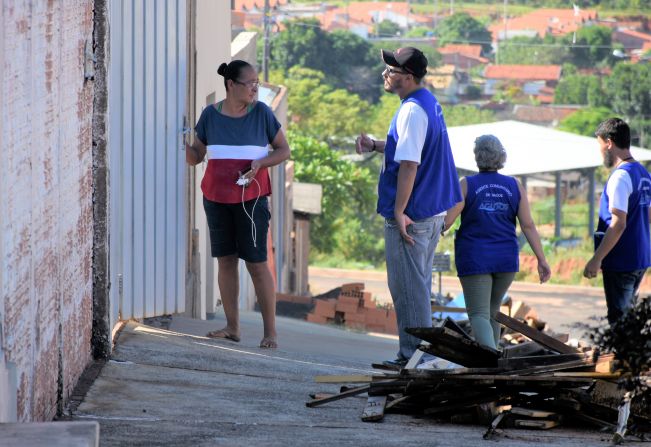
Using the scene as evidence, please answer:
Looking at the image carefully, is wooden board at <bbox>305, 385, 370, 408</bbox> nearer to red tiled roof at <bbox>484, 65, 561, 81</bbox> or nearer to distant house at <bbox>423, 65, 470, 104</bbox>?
distant house at <bbox>423, 65, 470, 104</bbox>

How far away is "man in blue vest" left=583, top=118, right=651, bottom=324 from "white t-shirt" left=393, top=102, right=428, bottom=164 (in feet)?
5.26

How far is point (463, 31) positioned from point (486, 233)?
71782mm

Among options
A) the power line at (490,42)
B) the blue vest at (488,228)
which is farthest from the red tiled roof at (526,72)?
the blue vest at (488,228)

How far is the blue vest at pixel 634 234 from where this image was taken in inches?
302

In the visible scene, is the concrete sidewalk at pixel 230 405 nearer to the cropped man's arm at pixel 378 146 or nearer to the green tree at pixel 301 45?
the cropped man's arm at pixel 378 146

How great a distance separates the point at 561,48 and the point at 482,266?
66185 millimetres

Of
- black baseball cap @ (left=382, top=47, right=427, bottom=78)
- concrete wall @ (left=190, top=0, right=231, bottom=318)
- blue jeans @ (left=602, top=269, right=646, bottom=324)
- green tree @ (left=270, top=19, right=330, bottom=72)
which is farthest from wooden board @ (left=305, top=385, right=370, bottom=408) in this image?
green tree @ (left=270, top=19, right=330, bottom=72)

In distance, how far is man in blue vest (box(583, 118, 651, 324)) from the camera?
25.0ft

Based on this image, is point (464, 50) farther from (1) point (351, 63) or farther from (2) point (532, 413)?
(2) point (532, 413)

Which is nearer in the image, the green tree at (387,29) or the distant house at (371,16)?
the green tree at (387,29)

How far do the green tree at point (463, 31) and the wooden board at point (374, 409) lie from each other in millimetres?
71389

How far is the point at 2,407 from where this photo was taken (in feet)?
11.9

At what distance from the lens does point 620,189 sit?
759 cm

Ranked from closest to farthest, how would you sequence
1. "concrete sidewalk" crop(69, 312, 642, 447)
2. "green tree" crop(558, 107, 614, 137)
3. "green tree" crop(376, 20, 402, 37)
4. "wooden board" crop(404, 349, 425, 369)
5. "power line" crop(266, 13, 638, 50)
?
1. "concrete sidewalk" crop(69, 312, 642, 447)
2. "wooden board" crop(404, 349, 425, 369)
3. "green tree" crop(558, 107, 614, 137)
4. "power line" crop(266, 13, 638, 50)
5. "green tree" crop(376, 20, 402, 37)
